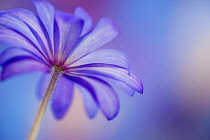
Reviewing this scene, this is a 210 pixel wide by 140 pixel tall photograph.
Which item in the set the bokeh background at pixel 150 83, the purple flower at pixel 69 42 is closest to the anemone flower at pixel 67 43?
the purple flower at pixel 69 42

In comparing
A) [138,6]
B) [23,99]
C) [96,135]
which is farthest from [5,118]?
[138,6]

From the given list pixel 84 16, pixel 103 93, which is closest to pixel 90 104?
pixel 103 93

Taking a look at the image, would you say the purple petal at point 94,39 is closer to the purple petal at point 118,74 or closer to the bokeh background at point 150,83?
the purple petal at point 118,74

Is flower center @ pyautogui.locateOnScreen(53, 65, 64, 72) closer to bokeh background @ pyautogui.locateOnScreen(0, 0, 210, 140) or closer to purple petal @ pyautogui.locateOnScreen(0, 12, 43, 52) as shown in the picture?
purple petal @ pyautogui.locateOnScreen(0, 12, 43, 52)

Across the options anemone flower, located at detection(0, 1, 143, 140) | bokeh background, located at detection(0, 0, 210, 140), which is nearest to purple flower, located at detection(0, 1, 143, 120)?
anemone flower, located at detection(0, 1, 143, 140)

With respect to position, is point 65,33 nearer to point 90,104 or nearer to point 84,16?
point 84,16

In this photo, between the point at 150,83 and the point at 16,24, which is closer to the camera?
the point at 16,24
